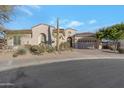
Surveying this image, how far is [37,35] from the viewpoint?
606 inches

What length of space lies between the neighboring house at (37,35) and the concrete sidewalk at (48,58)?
118 cm

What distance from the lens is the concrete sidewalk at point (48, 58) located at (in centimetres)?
1512

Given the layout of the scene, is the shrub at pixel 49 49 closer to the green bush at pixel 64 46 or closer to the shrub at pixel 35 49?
the shrub at pixel 35 49

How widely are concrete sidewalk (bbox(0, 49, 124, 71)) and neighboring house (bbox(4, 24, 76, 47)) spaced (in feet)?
3.87

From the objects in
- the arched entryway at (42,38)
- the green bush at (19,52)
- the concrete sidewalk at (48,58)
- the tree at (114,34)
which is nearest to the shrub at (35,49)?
the concrete sidewalk at (48,58)

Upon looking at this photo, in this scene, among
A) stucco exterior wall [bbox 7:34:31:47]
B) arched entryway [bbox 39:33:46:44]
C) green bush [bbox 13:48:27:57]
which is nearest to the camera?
stucco exterior wall [bbox 7:34:31:47]

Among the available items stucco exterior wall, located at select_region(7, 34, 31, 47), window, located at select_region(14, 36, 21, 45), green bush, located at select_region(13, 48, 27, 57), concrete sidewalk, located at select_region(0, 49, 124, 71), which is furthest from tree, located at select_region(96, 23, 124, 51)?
window, located at select_region(14, 36, 21, 45)

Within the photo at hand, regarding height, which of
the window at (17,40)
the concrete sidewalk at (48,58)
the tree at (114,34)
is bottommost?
the concrete sidewalk at (48,58)

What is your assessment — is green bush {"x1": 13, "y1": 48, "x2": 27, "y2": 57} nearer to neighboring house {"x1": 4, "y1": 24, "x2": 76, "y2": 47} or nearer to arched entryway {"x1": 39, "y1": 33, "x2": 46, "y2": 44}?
neighboring house {"x1": 4, "y1": 24, "x2": 76, "y2": 47}

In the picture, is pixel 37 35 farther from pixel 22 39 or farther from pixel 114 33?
pixel 114 33

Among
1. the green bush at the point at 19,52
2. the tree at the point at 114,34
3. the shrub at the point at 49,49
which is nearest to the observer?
the green bush at the point at 19,52

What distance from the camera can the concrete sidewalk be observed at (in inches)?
595
